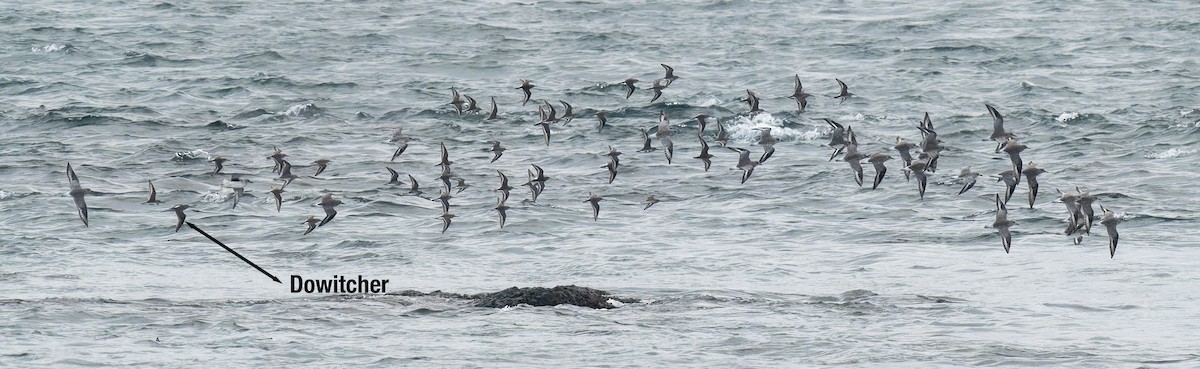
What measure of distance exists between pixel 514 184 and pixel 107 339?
51.6ft

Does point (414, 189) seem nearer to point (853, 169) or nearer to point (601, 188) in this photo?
point (601, 188)

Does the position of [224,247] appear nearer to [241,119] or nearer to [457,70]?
[241,119]

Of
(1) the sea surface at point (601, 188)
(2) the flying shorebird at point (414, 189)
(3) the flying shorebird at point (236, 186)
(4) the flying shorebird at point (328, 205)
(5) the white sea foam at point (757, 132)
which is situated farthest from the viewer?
(5) the white sea foam at point (757, 132)

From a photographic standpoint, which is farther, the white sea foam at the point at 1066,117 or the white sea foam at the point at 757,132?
the white sea foam at the point at 1066,117

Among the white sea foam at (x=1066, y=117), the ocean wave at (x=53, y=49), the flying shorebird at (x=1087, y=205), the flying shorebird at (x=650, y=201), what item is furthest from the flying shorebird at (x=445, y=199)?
the ocean wave at (x=53, y=49)

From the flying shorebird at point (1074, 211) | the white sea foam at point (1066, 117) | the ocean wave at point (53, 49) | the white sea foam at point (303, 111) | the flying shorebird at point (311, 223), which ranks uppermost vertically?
the flying shorebird at point (1074, 211)

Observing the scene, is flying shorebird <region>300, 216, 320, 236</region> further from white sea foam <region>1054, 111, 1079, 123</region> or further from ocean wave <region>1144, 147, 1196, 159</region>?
white sea foam <region>1054, 111, 1079, 123</region>

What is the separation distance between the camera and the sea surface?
2458 centimetres

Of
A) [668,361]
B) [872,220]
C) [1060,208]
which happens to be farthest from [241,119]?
[668,361]

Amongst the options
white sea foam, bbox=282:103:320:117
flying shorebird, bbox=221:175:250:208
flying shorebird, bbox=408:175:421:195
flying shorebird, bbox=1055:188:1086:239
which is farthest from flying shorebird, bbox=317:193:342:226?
white sea foam, bbox=282:103:320:117

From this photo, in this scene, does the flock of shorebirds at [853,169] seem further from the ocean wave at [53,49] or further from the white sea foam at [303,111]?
the ocean wave at [53,49]

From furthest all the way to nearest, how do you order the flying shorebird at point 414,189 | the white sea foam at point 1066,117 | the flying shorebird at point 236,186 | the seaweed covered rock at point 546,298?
the white sea foam at point 1066,117
the flying shorebird at point 414,189
the flying shorebird at point 236,186
the seaweed covered rock at point 546,298

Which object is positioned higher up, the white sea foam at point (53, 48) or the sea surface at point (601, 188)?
the sea surface at point (601, 188)

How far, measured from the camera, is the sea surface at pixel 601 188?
80.6 ft
